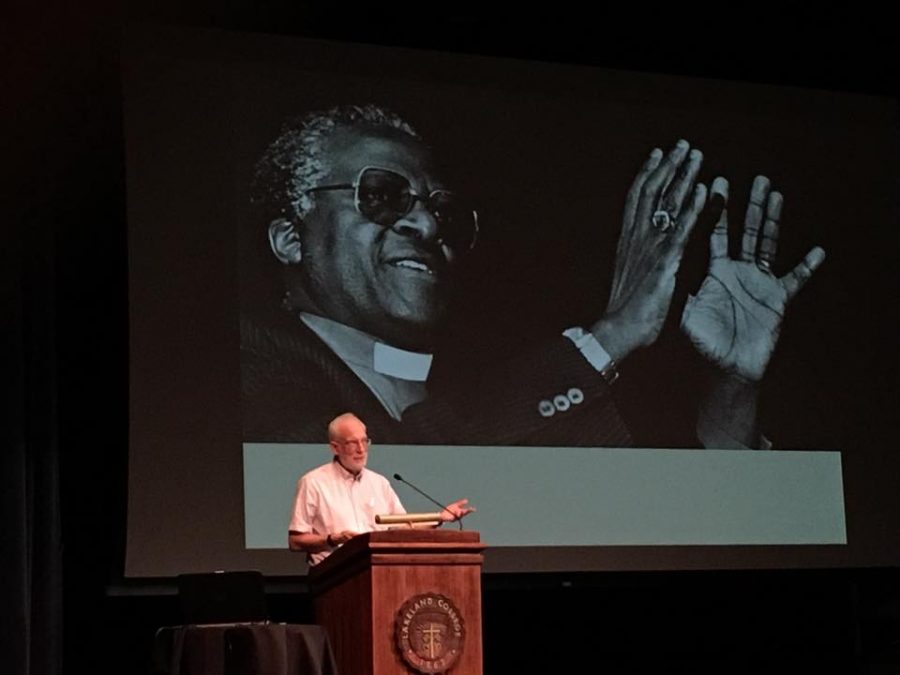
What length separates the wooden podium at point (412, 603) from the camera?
14.4ft

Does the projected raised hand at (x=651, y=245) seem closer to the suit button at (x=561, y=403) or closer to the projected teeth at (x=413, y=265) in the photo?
the suit button at (x=561, y=403)

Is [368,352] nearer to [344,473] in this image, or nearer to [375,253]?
A: [375,253]

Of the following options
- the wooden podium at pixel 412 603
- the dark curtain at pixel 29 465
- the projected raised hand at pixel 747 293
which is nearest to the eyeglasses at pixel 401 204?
the projected raised hand at pixel 747 293

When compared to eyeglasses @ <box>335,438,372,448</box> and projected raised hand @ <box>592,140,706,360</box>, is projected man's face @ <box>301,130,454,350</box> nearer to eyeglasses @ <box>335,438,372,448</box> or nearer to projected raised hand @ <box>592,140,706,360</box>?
projected raised hand @ <box>592,140,706,360</box>

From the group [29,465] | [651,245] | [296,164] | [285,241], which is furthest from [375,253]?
[29,465]

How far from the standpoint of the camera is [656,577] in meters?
6.89

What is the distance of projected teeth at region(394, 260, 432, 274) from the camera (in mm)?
6801

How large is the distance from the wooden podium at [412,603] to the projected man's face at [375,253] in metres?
2.21

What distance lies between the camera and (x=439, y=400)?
21.9ft

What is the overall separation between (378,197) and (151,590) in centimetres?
202

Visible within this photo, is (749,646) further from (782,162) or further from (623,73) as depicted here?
(623,73)

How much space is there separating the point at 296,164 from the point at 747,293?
2268mm

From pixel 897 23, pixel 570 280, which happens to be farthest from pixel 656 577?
pixel 897 23

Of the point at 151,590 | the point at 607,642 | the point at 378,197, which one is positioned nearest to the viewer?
the point at 151,590
